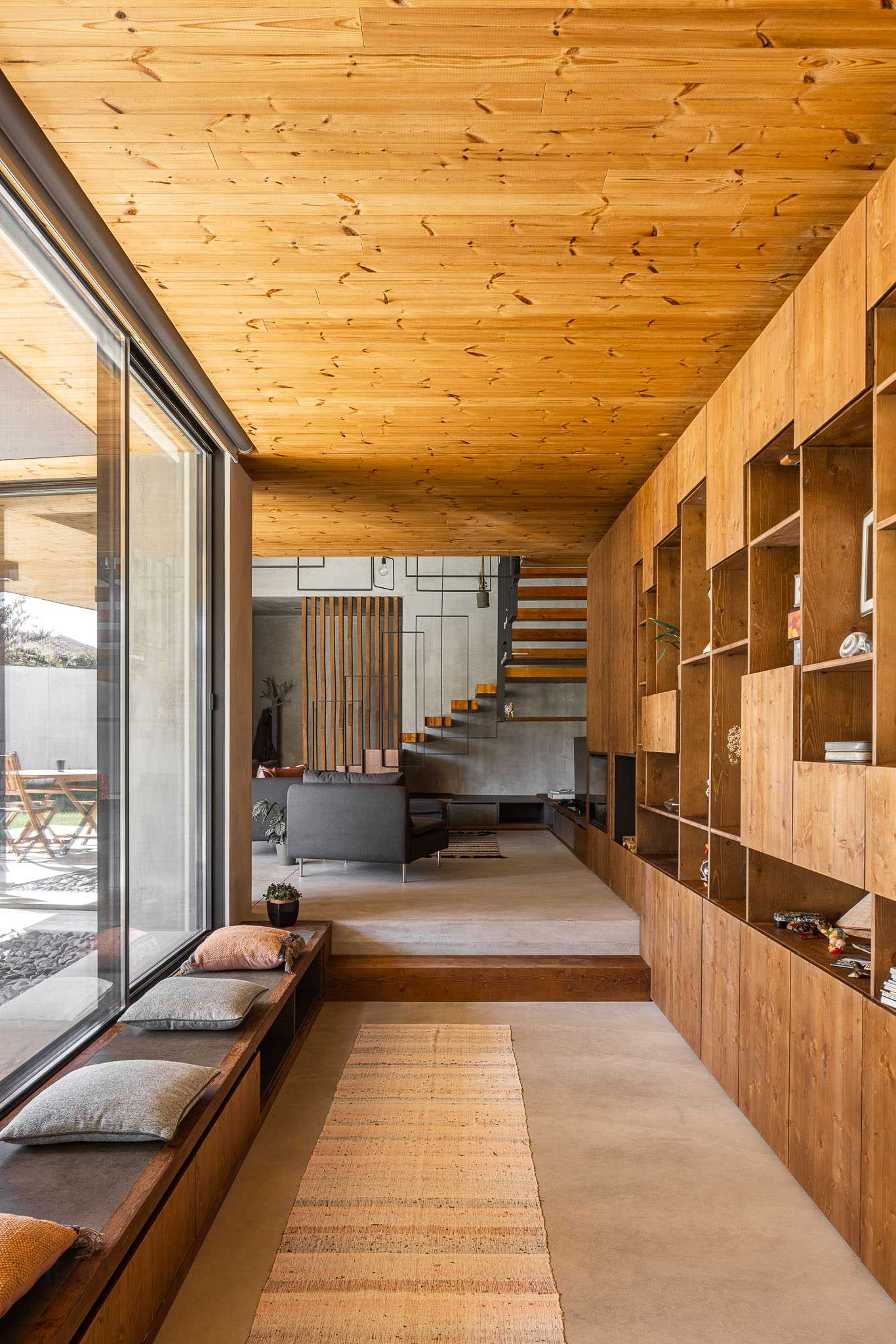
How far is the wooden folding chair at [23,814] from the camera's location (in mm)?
2518

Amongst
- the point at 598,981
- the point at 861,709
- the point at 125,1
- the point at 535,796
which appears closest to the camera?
the point at 125,1

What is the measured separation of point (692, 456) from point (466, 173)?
2227mm

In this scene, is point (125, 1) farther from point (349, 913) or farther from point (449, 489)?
point (349, 913)

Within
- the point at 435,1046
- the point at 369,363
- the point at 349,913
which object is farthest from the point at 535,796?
the point at 369,363

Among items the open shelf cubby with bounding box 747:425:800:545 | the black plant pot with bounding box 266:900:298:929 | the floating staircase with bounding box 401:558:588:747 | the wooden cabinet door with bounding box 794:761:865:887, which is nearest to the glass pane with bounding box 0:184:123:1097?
the black plant pot with bounding box 266:900:298:929

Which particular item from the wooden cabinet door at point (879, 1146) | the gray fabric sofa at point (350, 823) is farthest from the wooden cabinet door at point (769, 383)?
the gray fabric sofa at point (350, 823)

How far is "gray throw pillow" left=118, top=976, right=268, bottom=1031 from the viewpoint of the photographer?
10.9 feet

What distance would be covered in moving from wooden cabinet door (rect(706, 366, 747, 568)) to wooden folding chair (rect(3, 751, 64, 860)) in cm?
261

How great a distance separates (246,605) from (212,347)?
186cm

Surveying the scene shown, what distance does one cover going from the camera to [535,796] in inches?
463

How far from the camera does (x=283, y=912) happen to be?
16.8 feet

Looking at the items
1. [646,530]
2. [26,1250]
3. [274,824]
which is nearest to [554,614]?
[274,824]

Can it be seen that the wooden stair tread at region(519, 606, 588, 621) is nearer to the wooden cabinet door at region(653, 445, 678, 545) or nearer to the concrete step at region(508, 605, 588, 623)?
the concrete step at region(508, 605, 588, 623)

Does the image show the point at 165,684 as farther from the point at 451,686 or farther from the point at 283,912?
the point at 451,686
